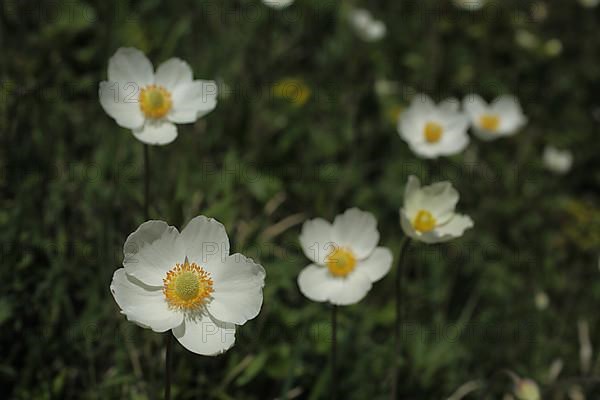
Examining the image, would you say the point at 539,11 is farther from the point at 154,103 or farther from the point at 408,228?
the point at 154,103

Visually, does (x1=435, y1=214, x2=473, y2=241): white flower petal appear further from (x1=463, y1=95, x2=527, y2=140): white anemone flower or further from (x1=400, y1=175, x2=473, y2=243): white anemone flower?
(x1=463, y1=95, x2=527, y2=140): white anemone flower

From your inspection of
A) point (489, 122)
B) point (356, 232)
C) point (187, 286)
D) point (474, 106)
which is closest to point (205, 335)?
point (187, 286)

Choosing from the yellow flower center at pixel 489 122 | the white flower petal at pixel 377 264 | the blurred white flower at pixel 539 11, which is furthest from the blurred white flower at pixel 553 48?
the white flower petal at pixel 377 264

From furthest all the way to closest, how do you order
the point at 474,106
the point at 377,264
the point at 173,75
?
the point at 474,106, the point at 173,75, the point at 377,264

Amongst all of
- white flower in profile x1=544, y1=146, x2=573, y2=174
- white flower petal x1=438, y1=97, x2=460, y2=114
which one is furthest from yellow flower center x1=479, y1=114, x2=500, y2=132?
white flower in profile x1=544, y1=146, x2=573, y2=174

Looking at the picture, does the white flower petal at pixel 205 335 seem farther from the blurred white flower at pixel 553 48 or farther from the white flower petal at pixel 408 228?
the blurred white flower at pixel 553 48

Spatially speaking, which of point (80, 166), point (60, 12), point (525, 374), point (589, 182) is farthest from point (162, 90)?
point (589, 182)
